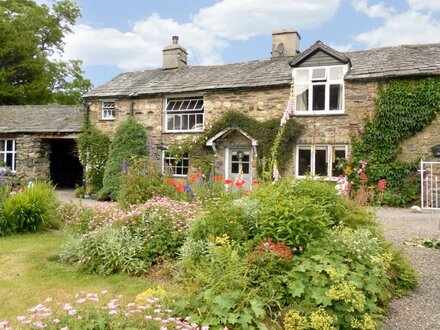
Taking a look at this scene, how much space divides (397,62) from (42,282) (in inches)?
522

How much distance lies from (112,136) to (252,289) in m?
15.0

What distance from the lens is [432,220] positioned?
10008mm

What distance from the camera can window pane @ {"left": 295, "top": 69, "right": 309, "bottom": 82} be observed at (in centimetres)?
1446

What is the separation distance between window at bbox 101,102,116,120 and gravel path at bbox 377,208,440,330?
13.2 meters

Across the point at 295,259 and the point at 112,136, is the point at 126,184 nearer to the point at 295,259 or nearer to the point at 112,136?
the point at 295,259

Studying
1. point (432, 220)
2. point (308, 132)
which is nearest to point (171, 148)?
point (308, 132)

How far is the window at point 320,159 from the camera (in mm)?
13969

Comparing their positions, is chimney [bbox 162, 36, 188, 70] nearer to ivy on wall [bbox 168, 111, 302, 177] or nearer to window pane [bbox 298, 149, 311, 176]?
ivy on wall [bbox 168, 111, 302, 177]

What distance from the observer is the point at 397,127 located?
13.0 metres

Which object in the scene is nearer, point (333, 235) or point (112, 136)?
point (333, 235)

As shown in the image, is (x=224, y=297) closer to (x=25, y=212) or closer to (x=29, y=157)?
(x=25, y=212)

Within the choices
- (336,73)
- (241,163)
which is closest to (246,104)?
(241,163)

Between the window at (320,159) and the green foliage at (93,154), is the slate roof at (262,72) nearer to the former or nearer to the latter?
the green foliage at (93,154)

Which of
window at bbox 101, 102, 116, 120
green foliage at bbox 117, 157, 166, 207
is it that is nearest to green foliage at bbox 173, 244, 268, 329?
green foliage at bbox 117, 157, 166, 207
